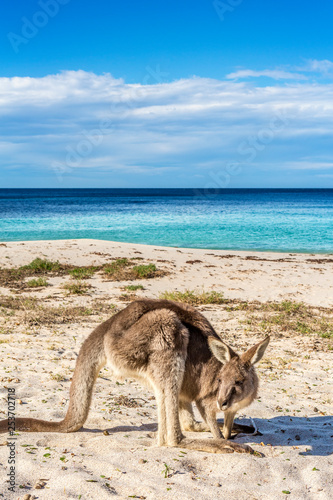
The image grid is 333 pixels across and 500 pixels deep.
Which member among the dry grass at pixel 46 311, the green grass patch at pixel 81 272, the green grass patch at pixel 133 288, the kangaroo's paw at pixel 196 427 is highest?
the green grass patch at pixel 81 272

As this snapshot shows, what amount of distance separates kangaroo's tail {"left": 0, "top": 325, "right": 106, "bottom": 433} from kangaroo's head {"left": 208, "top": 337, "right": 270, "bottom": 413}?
3.41 feet

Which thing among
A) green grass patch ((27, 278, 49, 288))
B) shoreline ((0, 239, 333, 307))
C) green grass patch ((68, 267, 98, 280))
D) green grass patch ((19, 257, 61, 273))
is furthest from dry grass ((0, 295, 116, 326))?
green grass patch ((19, 257, 61, 273))

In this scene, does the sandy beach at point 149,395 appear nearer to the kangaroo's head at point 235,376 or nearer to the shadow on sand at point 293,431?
the shadow on sand at point 293,431

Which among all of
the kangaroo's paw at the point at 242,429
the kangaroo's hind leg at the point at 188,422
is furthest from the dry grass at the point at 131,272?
the kangaroo's paw at the point at 242,429

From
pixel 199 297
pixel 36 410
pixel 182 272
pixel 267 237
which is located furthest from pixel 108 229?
pixel 36 410

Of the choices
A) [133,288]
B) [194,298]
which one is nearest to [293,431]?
[194,298]

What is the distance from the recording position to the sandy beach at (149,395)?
332 centimetres

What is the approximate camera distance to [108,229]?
3306 centimetres

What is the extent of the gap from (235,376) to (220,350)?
0.24 m

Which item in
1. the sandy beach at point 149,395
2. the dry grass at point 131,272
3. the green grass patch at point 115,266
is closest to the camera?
the sandy beach at point 149,395

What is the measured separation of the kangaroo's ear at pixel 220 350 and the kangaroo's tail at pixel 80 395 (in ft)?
3.22

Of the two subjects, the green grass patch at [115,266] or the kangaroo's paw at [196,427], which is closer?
the kangaroo's paw at [196,427]

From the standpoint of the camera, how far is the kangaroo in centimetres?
385

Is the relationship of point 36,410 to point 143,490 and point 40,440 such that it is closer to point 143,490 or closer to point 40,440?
point 40,440
